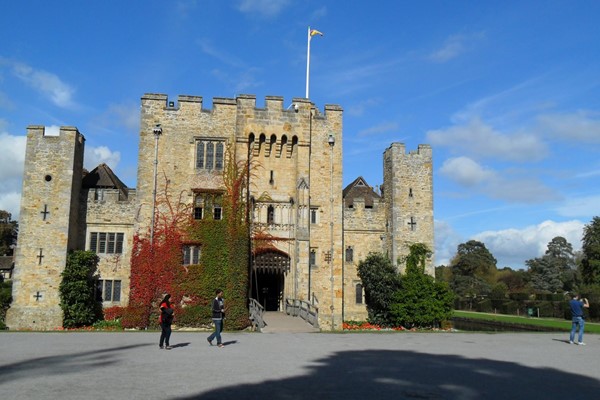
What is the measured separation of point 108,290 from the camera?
101ft

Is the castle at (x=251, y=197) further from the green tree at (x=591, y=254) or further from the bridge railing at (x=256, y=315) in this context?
the green tree at (x=591, y=254)

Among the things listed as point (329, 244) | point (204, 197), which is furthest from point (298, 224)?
point (204, 197)

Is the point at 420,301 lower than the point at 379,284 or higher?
lower

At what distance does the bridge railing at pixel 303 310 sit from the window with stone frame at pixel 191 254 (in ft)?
19.0

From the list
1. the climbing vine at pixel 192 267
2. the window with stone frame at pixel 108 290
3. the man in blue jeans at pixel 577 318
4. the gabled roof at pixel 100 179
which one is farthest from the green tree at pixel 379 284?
the gabled roof at pixel 100 179

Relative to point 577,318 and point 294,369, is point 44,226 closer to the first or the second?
point 294,369

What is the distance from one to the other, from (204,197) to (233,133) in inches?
170

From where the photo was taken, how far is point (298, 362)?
43.5 ft

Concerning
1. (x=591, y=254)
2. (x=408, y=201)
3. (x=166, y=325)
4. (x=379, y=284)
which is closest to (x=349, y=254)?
(x=379, y=284)

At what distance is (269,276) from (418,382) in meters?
22.2

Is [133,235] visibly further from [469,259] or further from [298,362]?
[469,259]

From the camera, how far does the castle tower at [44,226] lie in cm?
2852

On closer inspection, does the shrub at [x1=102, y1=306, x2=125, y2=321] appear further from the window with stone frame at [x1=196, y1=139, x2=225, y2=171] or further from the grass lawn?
the grass lawn

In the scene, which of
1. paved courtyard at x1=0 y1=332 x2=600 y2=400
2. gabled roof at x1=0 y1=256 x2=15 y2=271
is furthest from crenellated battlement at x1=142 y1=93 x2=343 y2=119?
gabled roof at x1=0 y1=256 x2=15 y2=271
